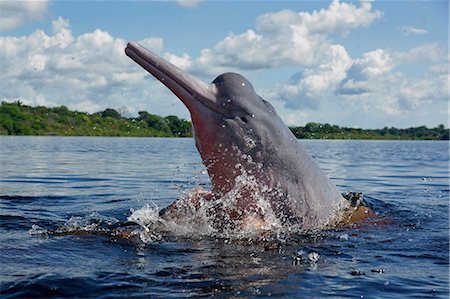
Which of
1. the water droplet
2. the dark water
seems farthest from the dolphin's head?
the water droplet

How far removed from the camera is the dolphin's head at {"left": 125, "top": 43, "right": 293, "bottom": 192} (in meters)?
7.88

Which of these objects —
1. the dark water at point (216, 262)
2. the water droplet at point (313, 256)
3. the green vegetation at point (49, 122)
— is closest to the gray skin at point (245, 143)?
the dark water at point (216, 262)

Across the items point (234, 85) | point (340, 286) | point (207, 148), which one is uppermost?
point (234, 85)

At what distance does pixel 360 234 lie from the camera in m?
8.84

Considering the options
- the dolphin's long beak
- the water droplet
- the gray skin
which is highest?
the dolphin's long beak

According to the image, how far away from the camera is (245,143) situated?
823 cm

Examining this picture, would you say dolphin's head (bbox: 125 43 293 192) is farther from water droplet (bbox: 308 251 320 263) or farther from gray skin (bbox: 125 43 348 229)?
water droplet (bbox: 308 251 320 263)

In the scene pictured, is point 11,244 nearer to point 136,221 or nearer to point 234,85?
point 136,221

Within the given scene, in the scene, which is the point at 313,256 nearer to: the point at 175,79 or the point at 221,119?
the point at 221,119

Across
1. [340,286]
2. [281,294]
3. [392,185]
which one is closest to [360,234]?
[340,286]

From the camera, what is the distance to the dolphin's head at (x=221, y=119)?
788 cm

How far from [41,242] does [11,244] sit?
33 centimetres

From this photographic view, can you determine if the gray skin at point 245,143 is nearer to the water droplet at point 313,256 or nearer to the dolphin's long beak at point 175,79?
the dolphin's long beak at point 175,79

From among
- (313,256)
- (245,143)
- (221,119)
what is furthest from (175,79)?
(313,256)
